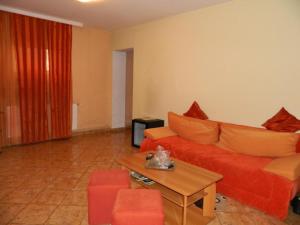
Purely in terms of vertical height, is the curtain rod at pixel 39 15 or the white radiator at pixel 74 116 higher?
the curtain rod at pixel 39 15

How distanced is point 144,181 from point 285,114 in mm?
1912

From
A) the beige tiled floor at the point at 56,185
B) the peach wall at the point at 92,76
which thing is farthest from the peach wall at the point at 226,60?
the beige tiled floor at the point at 56,185

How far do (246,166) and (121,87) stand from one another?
4259 millimetres

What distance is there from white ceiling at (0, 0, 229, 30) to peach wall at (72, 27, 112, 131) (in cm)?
68

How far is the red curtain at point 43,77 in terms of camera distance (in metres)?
4.29

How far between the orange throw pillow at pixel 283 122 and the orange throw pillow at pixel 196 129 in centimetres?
73

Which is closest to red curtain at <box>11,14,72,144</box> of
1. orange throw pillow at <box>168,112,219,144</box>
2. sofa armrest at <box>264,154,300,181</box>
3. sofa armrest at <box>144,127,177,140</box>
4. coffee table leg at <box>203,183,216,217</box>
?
sofa armrest at <box>144,127,177,140</box>

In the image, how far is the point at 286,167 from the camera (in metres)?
2.29

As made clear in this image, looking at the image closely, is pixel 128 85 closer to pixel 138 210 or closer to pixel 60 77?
pixel 60 77

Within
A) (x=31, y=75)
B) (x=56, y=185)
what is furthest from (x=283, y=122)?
(x=31, y=75)

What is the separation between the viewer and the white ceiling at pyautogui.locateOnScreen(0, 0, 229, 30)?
11.6 feet

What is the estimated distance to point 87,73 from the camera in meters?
5.39

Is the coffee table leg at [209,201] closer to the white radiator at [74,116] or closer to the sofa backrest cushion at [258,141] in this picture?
the sofa backrest cushion at [258,141]

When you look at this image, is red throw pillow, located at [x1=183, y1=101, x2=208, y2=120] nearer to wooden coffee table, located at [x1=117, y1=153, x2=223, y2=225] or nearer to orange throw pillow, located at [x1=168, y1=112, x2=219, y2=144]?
orange throw pillow, located at [x1=168, y1=112, x2=219, y2=144]
